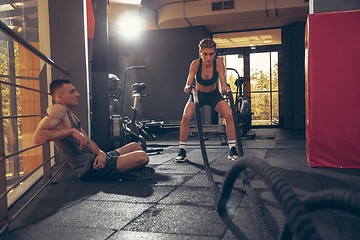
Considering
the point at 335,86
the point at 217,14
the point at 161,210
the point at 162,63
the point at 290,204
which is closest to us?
the point at 290,204

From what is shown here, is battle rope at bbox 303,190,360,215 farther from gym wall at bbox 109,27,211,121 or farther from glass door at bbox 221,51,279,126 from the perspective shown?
glass door at bbox 221,51,279,126

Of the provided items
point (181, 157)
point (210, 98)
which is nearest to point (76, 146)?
point (181, 157)

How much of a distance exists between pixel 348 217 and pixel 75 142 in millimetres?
2010

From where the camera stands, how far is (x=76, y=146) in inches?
95.9

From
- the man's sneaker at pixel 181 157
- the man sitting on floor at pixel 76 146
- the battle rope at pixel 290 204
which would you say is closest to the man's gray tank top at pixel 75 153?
the man sitting on floor at pixel 76 146

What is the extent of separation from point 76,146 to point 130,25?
20.8ft

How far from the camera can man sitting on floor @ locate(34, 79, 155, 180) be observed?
7.39ft

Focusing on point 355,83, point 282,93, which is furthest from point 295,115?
point 355,83

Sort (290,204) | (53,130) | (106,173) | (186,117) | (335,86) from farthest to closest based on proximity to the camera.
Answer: (186,117)
(335,86)
(106,173)
(53,130)
(290,204)

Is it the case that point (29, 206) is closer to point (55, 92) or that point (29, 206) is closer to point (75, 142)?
point (75, 142)

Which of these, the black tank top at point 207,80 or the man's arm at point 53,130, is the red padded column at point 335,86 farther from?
the man's arm at point 53,130

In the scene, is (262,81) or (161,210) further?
(262,81)

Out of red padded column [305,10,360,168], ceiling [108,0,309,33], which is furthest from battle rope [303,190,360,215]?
ceiling [108,0,309,33]

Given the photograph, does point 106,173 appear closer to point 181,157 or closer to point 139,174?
point 139,174
